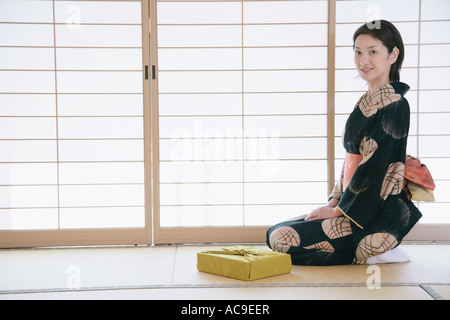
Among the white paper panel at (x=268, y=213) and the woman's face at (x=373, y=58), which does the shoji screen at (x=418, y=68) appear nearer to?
the white paper panel at (x=268, y=213)

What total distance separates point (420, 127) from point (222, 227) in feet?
5.92

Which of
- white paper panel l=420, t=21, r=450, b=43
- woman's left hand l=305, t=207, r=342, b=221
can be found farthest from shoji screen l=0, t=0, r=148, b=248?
white paper panel l=420, t=21, r=450, b=43

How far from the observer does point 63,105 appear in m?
4.13

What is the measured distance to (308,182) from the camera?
13.9ft

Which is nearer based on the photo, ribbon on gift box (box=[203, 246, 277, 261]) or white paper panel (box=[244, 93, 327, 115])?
ribbon on gift box (box=[203, 246, 277, 261])

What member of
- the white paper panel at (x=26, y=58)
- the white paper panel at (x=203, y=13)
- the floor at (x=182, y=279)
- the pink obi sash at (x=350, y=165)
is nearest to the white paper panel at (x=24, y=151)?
the white paper panel at (x=26, y=58)

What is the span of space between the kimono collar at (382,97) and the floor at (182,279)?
101cm

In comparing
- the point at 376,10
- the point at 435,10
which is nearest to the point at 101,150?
the point at 376,10

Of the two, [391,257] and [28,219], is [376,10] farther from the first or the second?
[28,219]

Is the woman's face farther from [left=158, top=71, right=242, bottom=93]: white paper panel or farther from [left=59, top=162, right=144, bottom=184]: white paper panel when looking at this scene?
[left=59, top=162, right=144, bottom=184]: white paper panel

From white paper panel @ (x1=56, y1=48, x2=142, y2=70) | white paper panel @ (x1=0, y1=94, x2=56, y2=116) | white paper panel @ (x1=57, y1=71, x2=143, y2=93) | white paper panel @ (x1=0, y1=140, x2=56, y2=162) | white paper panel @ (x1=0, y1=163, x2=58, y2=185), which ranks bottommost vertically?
white paper panel @ (x1=0, y1=163, x2=58, y2=185)

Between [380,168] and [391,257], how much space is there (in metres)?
0.62

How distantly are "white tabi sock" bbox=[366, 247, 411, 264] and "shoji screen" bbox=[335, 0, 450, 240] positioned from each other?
861 millimetres

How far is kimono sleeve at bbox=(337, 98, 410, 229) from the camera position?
10.8ft
